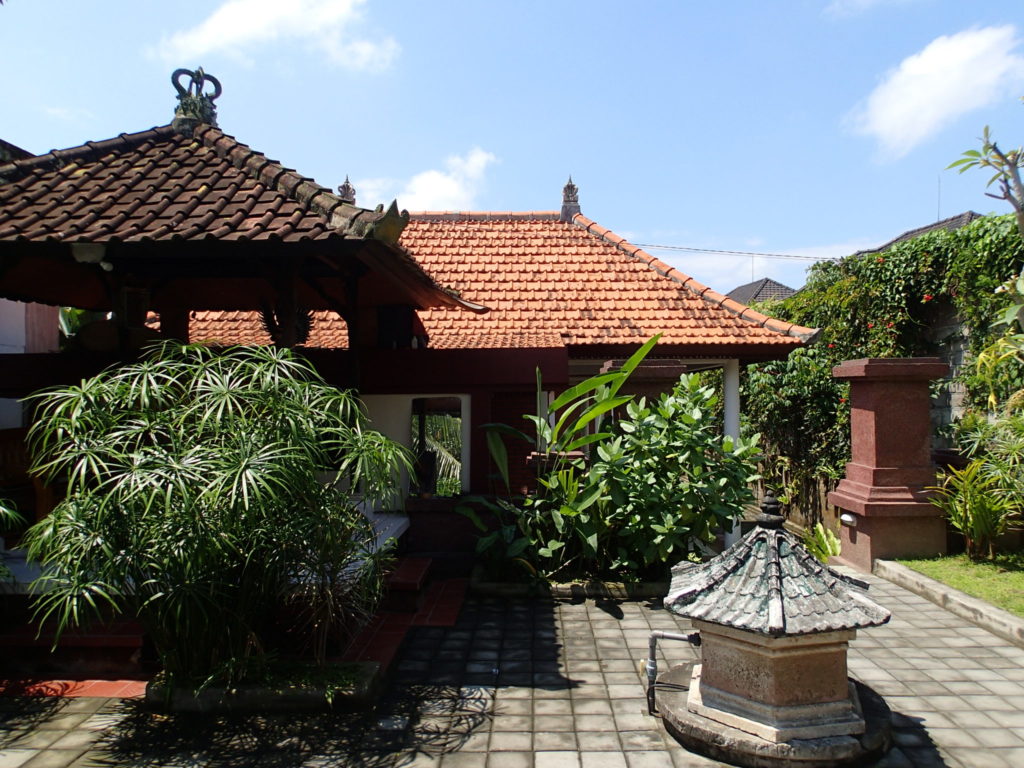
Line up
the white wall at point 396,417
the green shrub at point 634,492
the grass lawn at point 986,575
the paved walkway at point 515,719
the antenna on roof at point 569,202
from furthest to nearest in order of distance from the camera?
the antenna on roof at point 569,202
the white wall at point 396,417
the green shrub at point 634,492
the grass lawn at point 986,575
the paved walkway at point 515,719

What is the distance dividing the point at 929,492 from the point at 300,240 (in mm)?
5942

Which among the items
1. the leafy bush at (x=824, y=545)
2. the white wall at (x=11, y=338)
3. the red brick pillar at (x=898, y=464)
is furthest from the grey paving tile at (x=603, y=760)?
the white wall at (x=11, y=338)

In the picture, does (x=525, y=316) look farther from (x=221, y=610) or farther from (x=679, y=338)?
(x=221, y=610)

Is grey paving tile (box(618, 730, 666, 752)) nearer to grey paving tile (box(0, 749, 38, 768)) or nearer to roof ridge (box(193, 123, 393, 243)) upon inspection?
grey paving tile (box(0, 749, 38, 768))

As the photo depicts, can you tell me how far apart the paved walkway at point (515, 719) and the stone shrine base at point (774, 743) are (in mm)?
71

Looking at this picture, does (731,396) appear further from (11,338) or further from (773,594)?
(11,338)

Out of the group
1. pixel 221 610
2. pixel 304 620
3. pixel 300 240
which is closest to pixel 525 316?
pixel 300 240

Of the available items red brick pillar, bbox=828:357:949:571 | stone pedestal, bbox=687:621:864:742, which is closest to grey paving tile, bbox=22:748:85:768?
stone pedestal, bbox=687:621:864:742

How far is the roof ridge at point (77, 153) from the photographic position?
17.2 feet

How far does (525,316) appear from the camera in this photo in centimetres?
855

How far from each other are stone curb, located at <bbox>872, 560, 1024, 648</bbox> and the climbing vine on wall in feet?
7.88

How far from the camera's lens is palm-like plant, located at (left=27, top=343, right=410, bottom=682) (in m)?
3.14

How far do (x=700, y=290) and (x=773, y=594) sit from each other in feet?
21.9

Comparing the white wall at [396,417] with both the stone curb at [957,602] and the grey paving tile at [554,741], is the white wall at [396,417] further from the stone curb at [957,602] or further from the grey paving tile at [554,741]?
the stone curb at [957,602]
